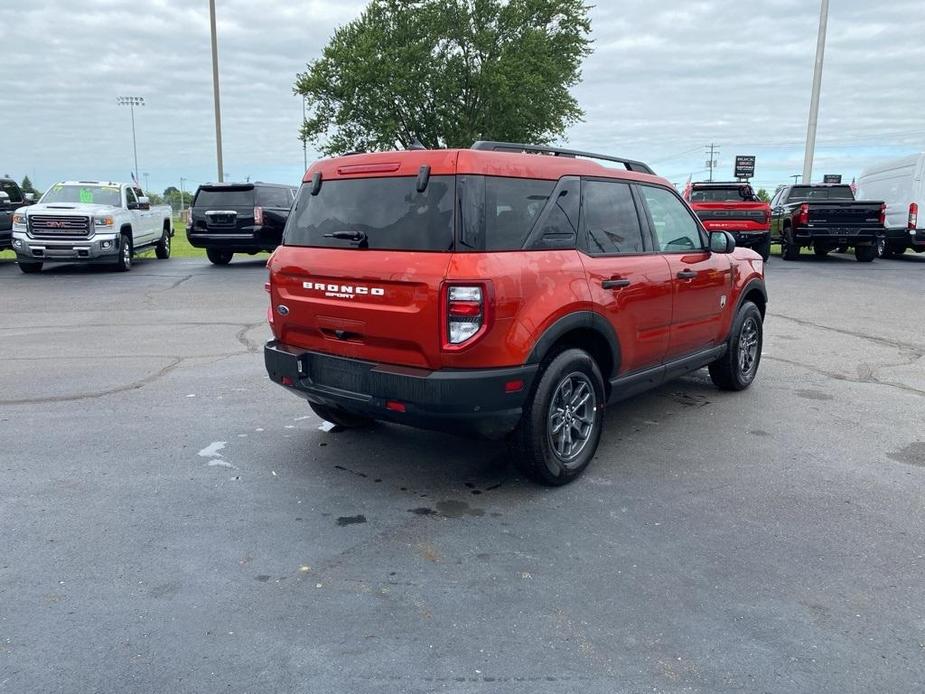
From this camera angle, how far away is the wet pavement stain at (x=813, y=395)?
6.41 m

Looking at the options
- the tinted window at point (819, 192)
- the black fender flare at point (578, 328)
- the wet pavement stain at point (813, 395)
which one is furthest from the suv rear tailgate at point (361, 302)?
the tinted window at point (819, 192)

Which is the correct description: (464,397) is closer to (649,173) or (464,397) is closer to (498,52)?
(649,173)

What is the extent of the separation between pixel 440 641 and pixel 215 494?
194 centimetres

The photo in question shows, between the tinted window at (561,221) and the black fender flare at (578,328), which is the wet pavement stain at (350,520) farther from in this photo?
the tinted window at (561,221)

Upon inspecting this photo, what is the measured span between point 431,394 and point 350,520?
79 cm

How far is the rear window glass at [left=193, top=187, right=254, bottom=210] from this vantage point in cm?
1681

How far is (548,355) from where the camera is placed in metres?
4.29

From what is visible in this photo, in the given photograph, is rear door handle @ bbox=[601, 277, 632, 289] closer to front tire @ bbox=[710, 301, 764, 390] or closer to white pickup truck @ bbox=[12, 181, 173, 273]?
front tire @ bbox=[710, 301, 764, 390]

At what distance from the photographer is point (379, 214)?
13.8ft

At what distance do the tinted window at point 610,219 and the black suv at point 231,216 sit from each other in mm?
12752

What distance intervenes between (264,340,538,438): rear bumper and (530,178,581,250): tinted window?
2.44ft

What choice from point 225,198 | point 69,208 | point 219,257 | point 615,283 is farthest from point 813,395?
point 219,257

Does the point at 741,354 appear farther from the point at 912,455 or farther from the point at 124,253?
the point at 124,253

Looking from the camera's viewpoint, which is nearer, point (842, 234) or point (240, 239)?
point (240, 239)
